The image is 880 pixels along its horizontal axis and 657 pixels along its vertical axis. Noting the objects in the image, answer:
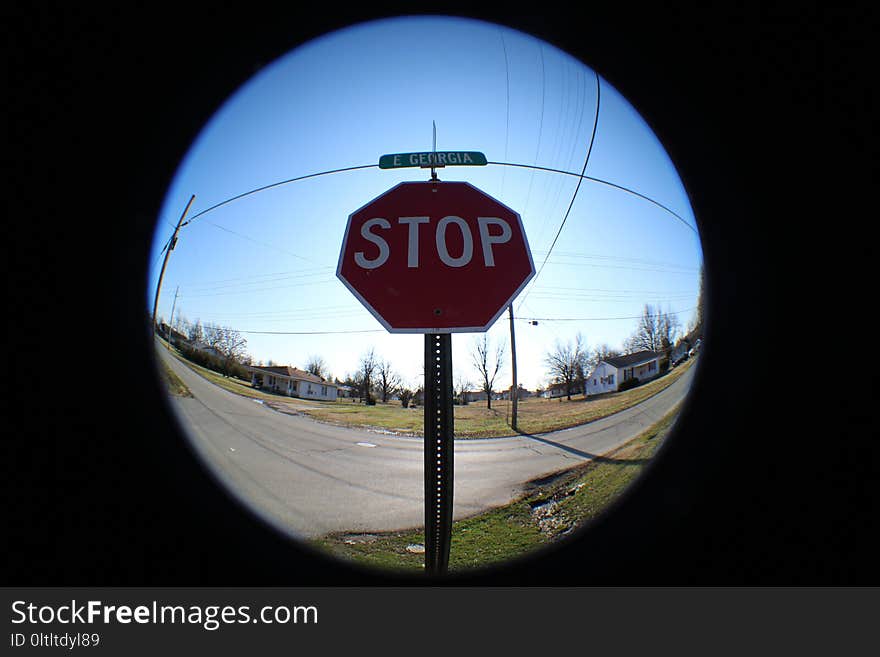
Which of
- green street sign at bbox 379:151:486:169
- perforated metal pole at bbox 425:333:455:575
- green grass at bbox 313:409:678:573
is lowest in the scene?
green grass at bbox 313:409:678:573

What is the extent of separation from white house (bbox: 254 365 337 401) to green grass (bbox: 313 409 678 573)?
23.1 inches

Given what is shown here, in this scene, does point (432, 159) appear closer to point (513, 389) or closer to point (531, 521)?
point (513, 389)

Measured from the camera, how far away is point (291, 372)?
1.23m

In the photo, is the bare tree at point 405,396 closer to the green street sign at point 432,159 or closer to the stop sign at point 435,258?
the stop sign at point 435,258

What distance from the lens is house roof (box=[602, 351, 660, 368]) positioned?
4.07 ft

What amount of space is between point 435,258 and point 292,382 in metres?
0.70

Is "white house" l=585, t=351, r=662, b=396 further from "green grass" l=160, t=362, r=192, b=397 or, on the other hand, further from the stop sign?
"green grass" l=160, t=362, r=192, b=397

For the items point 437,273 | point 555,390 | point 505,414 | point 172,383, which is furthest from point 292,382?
point 555,390

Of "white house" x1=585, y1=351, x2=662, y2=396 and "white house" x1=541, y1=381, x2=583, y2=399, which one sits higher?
"white house" x1=585, y1=351, x2=662, y2=396

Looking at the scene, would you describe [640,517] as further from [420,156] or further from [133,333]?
[133,333]

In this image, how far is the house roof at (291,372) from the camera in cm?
122

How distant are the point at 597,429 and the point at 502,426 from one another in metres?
0.37

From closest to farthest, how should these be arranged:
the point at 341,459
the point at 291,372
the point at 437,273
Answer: the point at 437,273
the point at 291,372
the point at 341,459

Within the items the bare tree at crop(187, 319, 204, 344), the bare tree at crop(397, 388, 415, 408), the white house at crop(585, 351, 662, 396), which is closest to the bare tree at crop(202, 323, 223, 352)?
the bare tree at crop(187, 319, 204, 344)
